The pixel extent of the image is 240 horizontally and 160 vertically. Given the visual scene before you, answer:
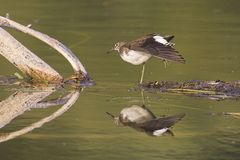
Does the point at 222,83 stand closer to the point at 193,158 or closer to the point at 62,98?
the point at 62,98

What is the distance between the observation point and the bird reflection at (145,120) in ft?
34.9

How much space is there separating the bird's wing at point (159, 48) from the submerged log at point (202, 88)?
28.1 inches

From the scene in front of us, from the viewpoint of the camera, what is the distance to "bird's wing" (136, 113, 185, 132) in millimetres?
10742

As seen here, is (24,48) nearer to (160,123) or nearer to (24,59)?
(24,59)

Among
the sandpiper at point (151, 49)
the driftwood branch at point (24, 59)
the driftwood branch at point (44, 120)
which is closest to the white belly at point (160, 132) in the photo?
the driftwood branch at point (44, 120)

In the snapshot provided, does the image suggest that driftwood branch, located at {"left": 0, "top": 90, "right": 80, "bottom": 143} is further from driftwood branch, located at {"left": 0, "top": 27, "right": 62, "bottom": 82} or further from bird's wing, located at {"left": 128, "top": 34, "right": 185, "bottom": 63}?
bird's wing, located at {"left": 128, "top": 34, "right": 185, "bottom": 63}

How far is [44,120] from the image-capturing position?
441 inches

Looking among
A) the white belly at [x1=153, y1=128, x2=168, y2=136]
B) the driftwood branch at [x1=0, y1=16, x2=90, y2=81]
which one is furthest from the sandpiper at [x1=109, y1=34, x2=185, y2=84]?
the white belly at [x1=153, y1=128, x2=168, y2=136]

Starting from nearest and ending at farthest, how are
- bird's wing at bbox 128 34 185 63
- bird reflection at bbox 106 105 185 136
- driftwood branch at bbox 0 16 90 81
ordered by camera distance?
bird reflection at bbox 106 105 185 136 < bird's wing at bbox 128 34 185 63 < driftwood branch at bbox 0 16 90 81

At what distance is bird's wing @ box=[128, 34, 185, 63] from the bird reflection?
0.90 meters

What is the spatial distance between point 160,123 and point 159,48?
1.79 m

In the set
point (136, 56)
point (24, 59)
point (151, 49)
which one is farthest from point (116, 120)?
point (24, 59)

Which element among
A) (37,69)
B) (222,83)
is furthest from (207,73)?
(37,69)

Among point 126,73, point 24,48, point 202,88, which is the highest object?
point 24,48
